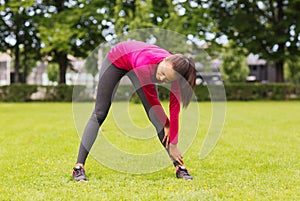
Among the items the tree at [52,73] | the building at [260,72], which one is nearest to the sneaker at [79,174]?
the tree at [52,73]

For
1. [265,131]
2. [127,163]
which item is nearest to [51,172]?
[127,163]

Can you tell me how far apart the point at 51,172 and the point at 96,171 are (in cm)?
47

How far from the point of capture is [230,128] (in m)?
9.55

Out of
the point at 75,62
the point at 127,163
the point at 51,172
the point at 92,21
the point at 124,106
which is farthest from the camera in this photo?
the point at 75,62

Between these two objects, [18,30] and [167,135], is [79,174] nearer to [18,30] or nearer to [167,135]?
[167,135]

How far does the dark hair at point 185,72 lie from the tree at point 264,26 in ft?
74.0

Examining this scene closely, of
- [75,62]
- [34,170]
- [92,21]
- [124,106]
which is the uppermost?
[92,21]

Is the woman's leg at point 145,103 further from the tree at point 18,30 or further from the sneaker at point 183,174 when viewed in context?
the tree at point 18,30

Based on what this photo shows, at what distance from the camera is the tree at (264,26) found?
25812 mm

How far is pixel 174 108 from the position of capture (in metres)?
4.08

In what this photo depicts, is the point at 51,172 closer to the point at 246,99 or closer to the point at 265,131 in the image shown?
the point at 265,131

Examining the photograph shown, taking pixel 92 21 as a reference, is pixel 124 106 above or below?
below

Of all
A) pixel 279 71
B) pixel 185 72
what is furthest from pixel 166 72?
pixel 279 71

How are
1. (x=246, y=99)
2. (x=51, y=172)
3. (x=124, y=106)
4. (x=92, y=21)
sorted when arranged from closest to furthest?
(x=51, y=172) → (x=124, y=106) → (x=246, y=99) → (x=92, y=21)
